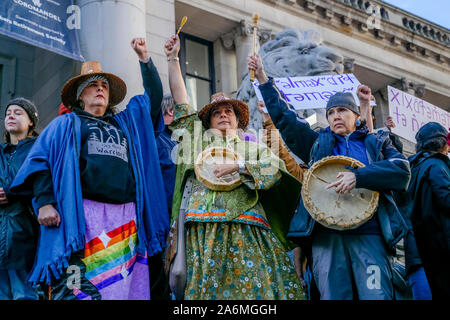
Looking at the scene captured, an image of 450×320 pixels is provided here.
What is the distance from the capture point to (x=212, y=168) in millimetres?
5008

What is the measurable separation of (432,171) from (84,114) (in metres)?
2.93

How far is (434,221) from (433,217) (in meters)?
0.04

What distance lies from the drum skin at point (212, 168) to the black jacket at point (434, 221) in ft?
5.60

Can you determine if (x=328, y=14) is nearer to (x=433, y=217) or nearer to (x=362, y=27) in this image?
(x=362, y=27)

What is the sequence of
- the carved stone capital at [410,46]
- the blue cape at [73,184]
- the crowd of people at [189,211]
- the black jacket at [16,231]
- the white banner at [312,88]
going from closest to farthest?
the blue cape at [73,184]
the crowd of people at [189,211]
the black jacket at [16,231]
the white banner at [312,88]
the carved stone capital at [410,46]

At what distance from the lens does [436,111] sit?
990 cm

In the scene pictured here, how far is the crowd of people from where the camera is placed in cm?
453

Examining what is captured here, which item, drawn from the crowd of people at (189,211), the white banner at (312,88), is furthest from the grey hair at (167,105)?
the white banner at (312,88)

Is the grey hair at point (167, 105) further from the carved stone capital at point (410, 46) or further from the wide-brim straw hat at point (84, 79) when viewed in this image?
the carved stone capital at point (410, 46)

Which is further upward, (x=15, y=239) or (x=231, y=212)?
(x=231, y=212)

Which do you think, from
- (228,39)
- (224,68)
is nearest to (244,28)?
(228,39)

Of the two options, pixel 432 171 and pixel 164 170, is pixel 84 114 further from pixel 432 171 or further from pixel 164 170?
pixel 432 171

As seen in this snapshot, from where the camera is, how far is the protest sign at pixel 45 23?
8.31 meters
